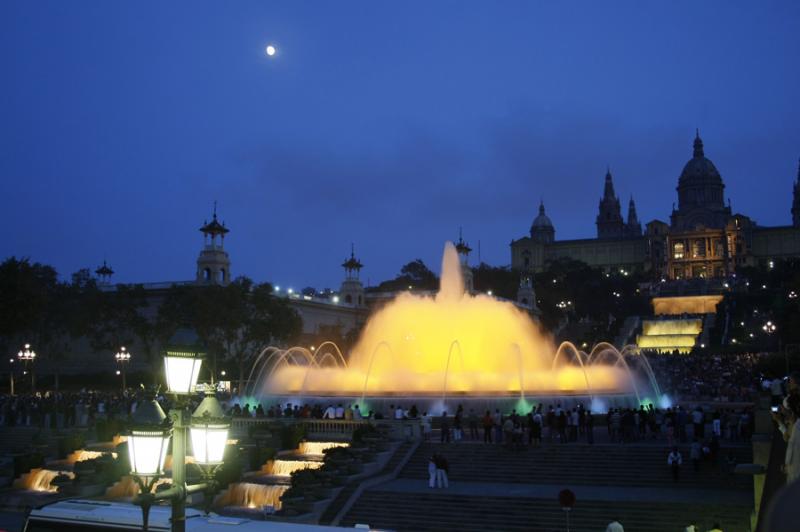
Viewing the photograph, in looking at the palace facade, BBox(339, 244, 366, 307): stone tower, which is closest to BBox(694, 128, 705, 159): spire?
the palace facade

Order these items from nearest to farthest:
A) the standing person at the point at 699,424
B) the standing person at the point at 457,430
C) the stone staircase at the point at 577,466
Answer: the stone staircase at the point at 577,466
the standing person at the point at 699,424
the standing person at the point at 457,430

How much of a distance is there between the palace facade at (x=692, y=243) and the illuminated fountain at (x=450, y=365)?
119m

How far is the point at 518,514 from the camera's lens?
20406 millimetres

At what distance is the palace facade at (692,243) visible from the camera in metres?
160

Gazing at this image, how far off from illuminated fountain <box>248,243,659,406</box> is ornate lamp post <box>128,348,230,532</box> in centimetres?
2626

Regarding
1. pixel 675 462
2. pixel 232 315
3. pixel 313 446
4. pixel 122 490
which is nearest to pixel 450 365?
pixel 313 446

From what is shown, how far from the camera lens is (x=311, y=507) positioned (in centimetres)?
2189

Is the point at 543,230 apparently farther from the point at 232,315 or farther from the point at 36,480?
the point at 36,480

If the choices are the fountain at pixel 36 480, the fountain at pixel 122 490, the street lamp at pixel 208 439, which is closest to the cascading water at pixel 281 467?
the fountain at pixel 122 490

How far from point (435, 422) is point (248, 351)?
38.8m

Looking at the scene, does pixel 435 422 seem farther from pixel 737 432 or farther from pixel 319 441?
pixel 737 432

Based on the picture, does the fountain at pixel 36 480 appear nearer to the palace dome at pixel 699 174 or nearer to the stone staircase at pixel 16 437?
the stone staircase at pixel 16 437

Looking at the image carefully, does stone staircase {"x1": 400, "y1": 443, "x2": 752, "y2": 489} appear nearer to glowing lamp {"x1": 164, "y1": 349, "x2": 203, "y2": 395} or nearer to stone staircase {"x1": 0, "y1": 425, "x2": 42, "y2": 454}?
glowing lamp {"x1": 164, "y1": 349, "x2": 203, "y2": 395}

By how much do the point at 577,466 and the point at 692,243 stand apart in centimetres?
14840
